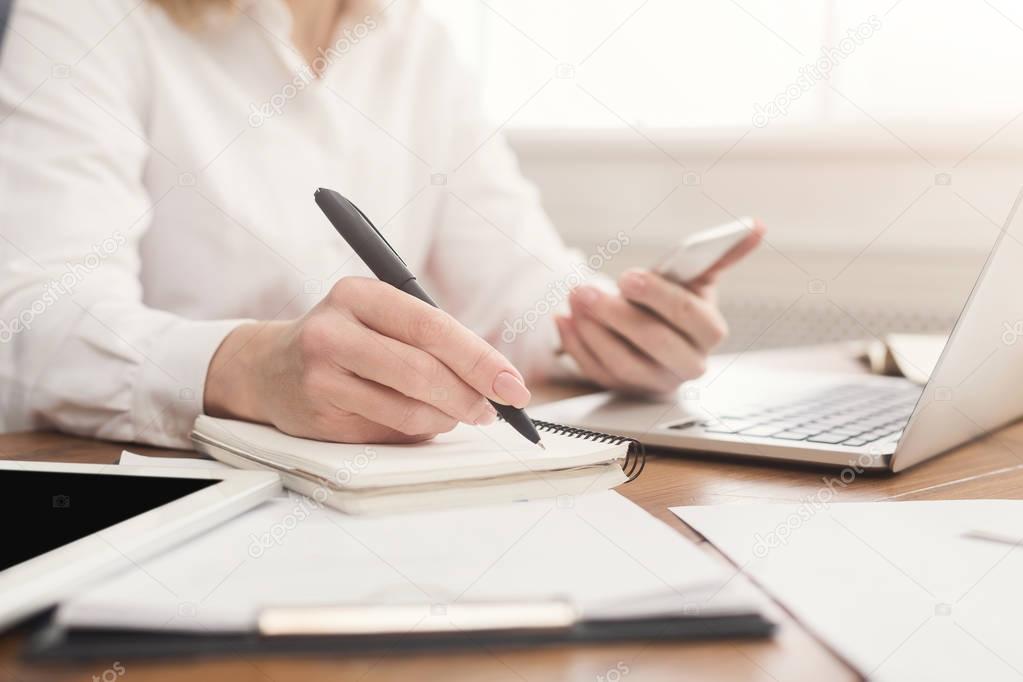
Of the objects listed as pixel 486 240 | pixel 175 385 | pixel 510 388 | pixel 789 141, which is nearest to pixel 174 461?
pixel 175 385

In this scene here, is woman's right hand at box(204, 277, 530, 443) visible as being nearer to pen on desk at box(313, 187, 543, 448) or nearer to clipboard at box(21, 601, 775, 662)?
pen on desk at box(313, 187, 543, 448)

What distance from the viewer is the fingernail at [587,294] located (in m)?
0.83

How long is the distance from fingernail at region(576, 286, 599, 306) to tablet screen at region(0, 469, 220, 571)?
1.53ft

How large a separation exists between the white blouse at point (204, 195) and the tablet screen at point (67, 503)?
22 cm

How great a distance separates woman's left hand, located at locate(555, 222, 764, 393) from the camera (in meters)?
0.81

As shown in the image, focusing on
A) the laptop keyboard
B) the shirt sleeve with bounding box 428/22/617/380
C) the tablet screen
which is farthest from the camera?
the shirt sleeve with bounding box 428/22/617/380

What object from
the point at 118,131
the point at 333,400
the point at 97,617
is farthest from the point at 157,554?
the point at 118,131

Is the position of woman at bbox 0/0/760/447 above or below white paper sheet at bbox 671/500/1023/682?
above

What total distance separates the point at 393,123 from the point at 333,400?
0.74 metres

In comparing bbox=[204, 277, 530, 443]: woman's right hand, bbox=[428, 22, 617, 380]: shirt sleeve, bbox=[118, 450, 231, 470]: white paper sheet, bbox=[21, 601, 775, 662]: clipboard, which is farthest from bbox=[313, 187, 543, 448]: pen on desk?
bbox=[428, 22, 617, 380]: shirt sleeve

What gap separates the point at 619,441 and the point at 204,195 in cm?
64

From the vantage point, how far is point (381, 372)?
0.52 metres

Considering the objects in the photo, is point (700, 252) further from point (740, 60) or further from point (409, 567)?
point (740, 60)

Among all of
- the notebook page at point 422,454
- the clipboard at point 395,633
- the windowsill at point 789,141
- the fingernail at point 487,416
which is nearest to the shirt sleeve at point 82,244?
the notebook page at point 422,454
